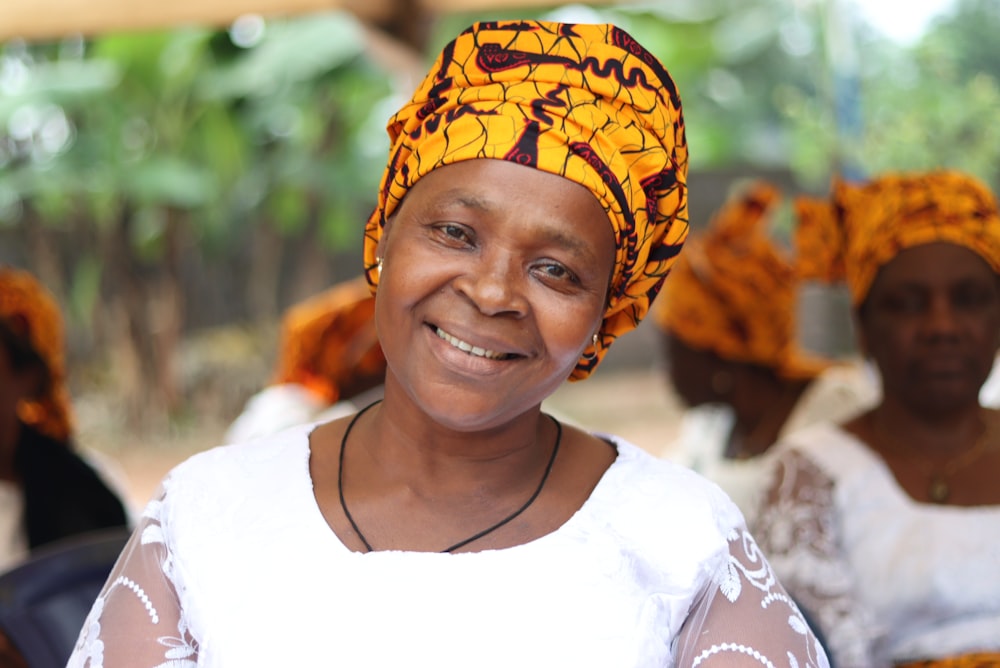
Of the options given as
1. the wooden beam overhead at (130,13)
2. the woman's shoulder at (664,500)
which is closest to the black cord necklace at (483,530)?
the woman's shoulder at (664,500)

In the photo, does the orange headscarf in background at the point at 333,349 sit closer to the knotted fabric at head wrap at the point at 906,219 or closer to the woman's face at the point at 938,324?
the knotted fabric at head wrap at the point at 906,219

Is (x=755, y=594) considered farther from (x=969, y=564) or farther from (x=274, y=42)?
(x=274, y=42)

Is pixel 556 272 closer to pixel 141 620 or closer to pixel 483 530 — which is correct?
pixel 483 530

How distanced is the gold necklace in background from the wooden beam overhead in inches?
103

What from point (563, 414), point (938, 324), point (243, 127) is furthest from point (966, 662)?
point (243, 127)

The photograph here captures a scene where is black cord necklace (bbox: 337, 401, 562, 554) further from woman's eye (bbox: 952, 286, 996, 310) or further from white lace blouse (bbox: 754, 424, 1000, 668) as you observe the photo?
woman's eye (bbox: 952, 286, 996, 310)

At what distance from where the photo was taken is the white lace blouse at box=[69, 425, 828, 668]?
1687 millimetres

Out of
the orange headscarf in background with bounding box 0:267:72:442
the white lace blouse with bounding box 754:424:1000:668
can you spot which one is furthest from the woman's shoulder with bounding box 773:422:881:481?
the orange headscarf in background with bounding box 0:267:72:442

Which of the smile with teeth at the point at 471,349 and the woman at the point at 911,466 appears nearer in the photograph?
the smile with teeth at the point at 471,349

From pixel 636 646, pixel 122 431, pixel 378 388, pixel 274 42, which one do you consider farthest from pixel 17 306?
pixel 122 431

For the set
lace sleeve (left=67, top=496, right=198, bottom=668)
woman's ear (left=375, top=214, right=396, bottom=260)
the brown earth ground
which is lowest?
the brown earth ground

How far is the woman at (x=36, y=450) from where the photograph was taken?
3.50 metres

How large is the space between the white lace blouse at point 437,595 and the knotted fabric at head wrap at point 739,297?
9.94 feet

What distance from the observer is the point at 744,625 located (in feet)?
5.73
